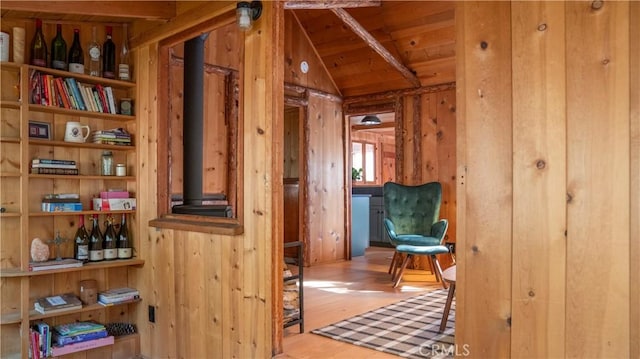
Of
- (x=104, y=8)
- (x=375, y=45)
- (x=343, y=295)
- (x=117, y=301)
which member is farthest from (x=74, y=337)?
(x=375, y=45)

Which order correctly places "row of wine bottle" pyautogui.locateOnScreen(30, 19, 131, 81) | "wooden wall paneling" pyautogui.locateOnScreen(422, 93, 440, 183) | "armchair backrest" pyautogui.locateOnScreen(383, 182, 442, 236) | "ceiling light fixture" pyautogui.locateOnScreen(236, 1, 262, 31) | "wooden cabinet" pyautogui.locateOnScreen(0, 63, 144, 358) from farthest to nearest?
"wooden wall paneling" pyautogui.locateOnScreen(422, 93, 440, 183) < "armchair backrest" pyautogui.locateOnScreen(383, 182, 442, 236) < "row of wine bottle" pyautogui.locateOnScreen(30, 19, 131, 81) < "wooden cabinet" pyautogui.locateOnScreen(0, 63, 144, 358) < "ceiling light fixture" pyautogui.locateOnScreen(236, 1, 262, 31)

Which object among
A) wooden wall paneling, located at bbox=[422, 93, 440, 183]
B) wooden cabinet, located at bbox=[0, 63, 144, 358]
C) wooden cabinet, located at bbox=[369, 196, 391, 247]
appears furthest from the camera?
wooden cabinet, located at bbox=[369, 196, 391, 247]

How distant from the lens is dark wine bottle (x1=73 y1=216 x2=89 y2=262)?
2.93 meters

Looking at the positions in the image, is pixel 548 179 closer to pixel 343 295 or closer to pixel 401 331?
pixel 401 331

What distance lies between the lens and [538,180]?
4.41 feet

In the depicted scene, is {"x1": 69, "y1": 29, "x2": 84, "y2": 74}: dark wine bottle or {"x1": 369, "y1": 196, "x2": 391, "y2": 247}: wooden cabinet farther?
{"x1": 369, "y1": 196, "x2": 391, "y2": 247}: wooden cabinet

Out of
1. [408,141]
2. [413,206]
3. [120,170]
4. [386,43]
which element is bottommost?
[413,206]

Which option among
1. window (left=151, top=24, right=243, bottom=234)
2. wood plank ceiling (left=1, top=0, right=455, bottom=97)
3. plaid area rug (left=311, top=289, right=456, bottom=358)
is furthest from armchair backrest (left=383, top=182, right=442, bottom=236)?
window (left=151, top=24, right=243, bottom=234)

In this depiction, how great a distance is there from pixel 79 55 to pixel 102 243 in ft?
4.26

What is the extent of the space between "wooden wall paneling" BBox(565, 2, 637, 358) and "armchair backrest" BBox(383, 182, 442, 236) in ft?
12.0

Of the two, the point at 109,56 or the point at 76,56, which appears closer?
the point at 76,56

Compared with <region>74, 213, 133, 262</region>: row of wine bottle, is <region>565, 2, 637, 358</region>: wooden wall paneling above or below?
above

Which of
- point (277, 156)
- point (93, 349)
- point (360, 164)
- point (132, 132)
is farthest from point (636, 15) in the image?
point (360, 164)

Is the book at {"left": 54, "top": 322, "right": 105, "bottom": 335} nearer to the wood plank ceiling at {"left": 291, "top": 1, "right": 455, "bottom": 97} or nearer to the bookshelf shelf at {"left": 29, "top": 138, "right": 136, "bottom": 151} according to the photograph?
the bookshelf shelf at {"left": 29, "top": 138, "right": 136, "bottom": 151}
